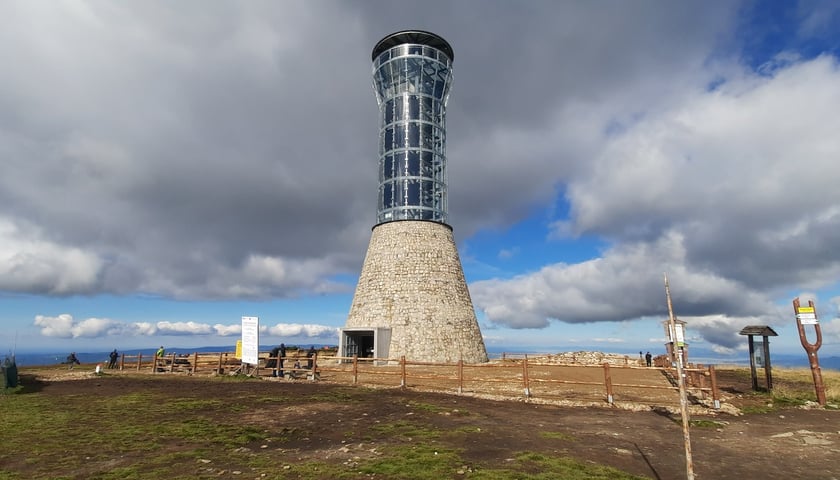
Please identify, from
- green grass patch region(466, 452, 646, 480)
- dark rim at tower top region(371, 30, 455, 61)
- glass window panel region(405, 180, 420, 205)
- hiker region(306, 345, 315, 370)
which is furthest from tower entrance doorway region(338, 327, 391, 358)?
dark rim at tower top region(371, 30, 455, 61)

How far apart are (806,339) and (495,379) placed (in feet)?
37.3

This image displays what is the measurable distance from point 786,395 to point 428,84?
30.4m

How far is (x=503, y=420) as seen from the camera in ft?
38.7

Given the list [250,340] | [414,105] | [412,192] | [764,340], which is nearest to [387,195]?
[412,192]

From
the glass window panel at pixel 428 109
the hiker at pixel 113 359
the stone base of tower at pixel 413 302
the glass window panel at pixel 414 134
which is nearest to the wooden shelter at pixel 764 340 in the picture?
the stone base of tower at pixel 413 302

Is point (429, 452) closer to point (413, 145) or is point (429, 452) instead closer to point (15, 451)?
point (15, 451)

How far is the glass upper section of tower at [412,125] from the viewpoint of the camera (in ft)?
112

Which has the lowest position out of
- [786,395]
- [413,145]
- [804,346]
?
[786,395]

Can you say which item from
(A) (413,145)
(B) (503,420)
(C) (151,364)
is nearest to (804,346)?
(B) (503,420)

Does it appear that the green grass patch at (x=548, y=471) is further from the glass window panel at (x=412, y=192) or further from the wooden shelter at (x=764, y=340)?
the glass window panel at (x=412, y=192)

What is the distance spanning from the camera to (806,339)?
613 inches

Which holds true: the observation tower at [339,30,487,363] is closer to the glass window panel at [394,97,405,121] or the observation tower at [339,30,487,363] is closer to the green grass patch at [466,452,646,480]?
the glass window panel at [394,97,405,121]

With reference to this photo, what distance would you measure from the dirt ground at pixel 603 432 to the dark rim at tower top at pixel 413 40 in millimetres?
29214

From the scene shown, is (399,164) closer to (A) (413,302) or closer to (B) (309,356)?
(A) (413,302)
